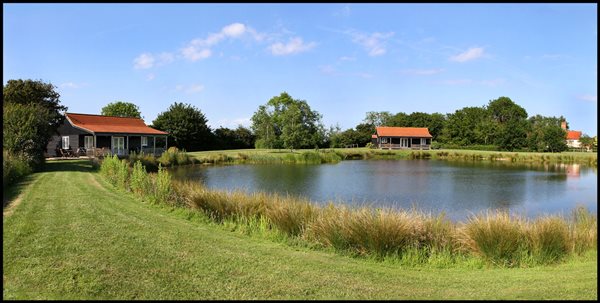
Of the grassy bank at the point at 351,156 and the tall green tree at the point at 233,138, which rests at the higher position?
the tall green tree at the point at 233,138

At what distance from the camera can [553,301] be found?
4160mm

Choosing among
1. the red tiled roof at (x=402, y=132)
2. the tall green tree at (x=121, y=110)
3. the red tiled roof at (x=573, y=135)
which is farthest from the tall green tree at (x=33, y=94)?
the red tiled roof at (x=573, y=135)

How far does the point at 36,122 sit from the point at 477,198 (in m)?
18.8

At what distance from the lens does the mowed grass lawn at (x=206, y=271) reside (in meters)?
4.55

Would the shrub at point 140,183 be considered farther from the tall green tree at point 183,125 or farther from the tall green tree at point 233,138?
the tall green tree at point 233,138

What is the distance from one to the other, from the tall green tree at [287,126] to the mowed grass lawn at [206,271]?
37.4 metres

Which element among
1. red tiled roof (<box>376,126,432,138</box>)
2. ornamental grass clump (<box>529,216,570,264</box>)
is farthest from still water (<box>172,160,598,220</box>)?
red tiled roof (<box>376,126,432,138</box>)

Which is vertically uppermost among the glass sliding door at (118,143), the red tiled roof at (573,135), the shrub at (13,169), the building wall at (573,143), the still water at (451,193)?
the red tiled roof at (573,135)

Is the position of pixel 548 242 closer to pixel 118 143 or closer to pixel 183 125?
pixel 118 143

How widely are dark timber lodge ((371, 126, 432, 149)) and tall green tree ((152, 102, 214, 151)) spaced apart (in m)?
26.4

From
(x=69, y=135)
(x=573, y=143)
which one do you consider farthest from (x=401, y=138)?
(x=573, y=143)

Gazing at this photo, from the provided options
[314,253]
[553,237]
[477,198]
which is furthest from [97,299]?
[477,198]

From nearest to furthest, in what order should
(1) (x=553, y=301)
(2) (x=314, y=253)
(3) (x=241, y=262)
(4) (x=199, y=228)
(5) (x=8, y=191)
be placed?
1. (1) (x=553, y=301)
2. (3) (x=241, y=262)
3. (2) (x=314, y=253)
4. (4) (x=199, y=228)
5. (5) (x=8, y=191)

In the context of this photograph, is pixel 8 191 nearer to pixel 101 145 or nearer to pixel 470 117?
pixel 101 145
